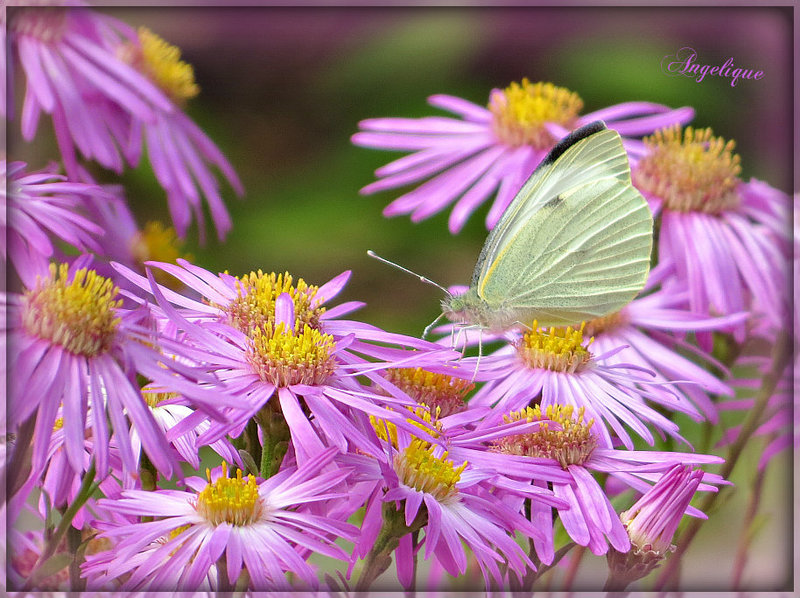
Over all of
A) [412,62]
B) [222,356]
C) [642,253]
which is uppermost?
[412,62]

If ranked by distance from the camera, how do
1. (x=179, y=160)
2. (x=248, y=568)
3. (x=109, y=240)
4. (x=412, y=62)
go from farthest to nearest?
(x=412, y=62)
(x=179, y=160)
(x=109, y=240)
(x=248, y=568)

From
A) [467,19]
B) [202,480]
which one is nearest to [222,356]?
[202,480]

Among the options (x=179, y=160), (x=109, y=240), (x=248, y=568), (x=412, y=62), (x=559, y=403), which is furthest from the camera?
(x=412, y=62)

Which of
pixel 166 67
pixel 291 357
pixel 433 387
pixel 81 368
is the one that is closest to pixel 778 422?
pixel 433 387

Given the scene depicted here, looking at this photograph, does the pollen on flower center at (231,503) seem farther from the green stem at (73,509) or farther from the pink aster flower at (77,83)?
the pink aster flower at (77,83)

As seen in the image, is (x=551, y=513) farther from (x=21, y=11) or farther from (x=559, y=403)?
(x=21, y=11)

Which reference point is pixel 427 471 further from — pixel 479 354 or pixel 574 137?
pixel 574 137

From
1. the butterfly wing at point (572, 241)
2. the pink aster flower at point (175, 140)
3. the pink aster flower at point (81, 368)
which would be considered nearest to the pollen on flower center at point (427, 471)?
the pink aster flower at point (81, 368)
